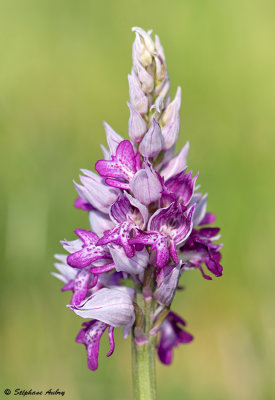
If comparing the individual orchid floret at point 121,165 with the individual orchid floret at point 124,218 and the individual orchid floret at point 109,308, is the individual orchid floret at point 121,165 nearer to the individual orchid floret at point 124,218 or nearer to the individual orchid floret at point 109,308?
the individual orchid floret at point 124,218

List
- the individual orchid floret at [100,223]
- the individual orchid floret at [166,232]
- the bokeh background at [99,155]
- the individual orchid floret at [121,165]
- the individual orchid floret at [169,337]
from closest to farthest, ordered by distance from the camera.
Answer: the individual orchid floret at [166,232]
the individual orchid floret at [121,165]
the individual orchid floret at [100,223]
the individual orchid floret at [169,337]
the bokeh background at [99,155]

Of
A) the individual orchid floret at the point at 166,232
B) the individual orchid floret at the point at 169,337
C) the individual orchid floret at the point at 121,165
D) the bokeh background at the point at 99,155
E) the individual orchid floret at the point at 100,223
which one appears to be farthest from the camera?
the bokeh background at the point at 99,155

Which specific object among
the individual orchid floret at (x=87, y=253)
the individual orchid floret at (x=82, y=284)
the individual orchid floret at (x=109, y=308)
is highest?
the individual orchid floret at (x=87, y=253)

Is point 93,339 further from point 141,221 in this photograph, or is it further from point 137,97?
point 137,97

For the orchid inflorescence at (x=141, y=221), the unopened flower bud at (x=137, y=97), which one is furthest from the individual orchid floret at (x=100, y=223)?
the unopened flower bud at (x=137, y=97)

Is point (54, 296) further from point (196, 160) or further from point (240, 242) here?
point (196, 160)

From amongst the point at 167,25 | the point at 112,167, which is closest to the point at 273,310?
the point at 112,167

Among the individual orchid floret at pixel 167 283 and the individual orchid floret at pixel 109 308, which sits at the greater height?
the individual orchid floret at pixel 167 283

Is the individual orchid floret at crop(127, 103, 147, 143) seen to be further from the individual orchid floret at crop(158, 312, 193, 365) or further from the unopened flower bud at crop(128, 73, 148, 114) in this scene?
the individual orchid floret at crop(158, 312, 193, 365)
